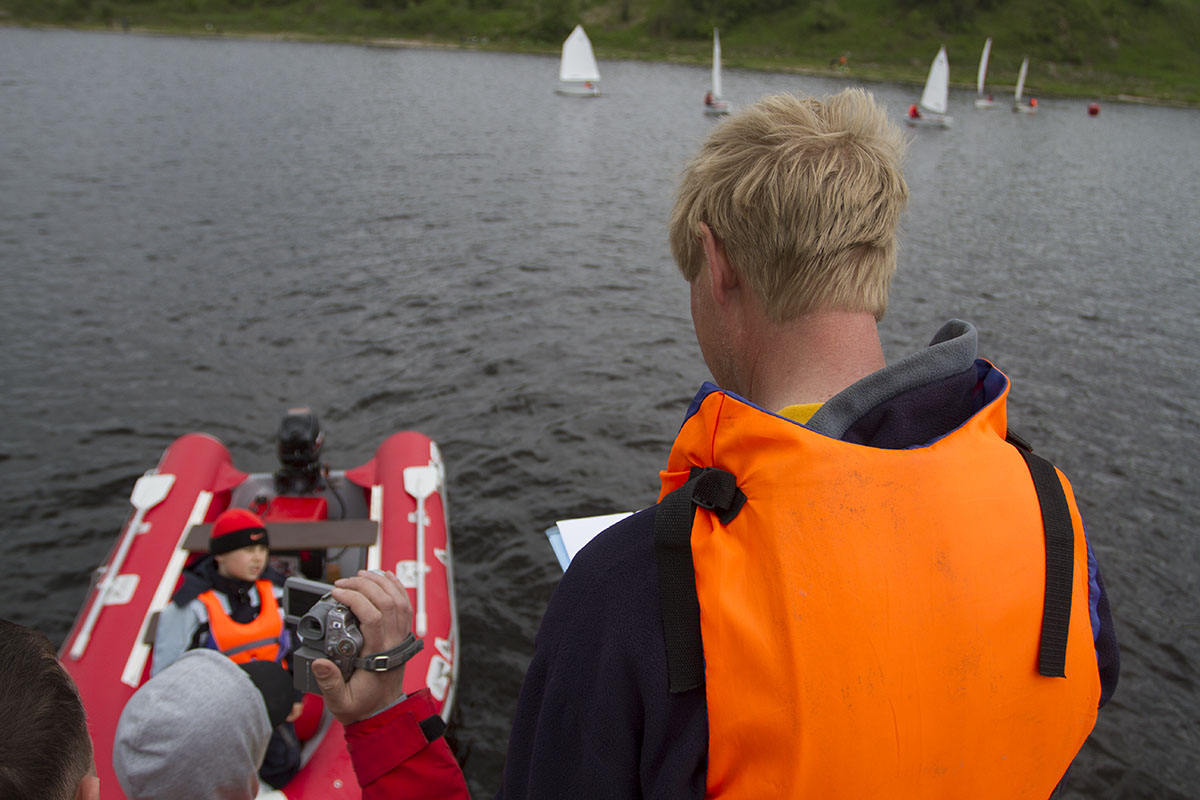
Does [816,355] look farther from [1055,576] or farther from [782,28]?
[782,28]

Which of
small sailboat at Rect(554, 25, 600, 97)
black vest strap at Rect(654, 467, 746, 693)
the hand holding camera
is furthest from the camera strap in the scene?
small sailboat at Rect(554, 25, 600, 97)

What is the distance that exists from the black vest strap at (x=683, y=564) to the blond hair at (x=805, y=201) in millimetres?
394

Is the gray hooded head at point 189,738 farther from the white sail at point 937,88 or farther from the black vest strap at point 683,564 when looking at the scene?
the white sail at point 937,88

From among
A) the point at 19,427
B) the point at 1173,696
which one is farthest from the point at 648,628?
the point at 19,427

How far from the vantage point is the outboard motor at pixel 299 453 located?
6.26m

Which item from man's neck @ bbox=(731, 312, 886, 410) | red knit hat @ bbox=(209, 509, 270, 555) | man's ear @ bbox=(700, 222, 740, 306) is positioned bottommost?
red knit hat @ bbox=(209, 509, 270, 555)

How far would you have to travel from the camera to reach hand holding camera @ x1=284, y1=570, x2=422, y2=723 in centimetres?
172

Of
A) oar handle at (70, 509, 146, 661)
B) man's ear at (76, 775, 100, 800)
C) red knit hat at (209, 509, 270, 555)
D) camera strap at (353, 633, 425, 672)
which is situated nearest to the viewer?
man's ear at (76, 775, 100, 800)

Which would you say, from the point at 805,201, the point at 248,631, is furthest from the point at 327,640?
the point at 248,631

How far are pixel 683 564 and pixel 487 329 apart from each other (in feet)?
39.7

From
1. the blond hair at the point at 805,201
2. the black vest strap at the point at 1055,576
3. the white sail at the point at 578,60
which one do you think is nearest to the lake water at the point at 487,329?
the blond hair at the point at 805,201

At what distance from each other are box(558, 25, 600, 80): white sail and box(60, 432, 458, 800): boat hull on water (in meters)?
41.7

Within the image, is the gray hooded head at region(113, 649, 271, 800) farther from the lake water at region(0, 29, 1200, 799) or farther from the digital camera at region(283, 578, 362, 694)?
the lake water at region(0, 29, 1200, 799)

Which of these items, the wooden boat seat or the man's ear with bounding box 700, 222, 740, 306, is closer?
the man's ear with bounding box 700, 222, 740, 306
